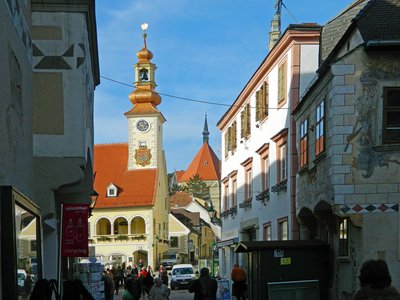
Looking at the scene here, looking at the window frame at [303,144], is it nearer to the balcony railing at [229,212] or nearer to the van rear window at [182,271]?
the balcony railing at [229,212]

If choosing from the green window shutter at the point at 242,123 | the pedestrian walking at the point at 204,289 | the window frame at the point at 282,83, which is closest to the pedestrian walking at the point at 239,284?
the window frame at the point at 282,83

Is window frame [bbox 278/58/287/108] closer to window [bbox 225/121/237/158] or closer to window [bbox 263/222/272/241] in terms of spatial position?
window [bbox 263/222/272/241]

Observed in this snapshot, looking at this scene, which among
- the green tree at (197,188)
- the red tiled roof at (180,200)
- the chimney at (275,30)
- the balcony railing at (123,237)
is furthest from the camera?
the green tree at (197,188)

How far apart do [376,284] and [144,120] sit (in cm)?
8020

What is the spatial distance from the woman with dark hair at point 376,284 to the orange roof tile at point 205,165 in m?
133

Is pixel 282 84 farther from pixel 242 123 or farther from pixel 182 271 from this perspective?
pixel 182 271

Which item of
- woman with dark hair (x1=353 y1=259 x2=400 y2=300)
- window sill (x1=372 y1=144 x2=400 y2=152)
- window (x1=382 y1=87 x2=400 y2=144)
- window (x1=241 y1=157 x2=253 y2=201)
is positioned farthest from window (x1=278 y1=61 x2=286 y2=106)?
woman with dark hair (x1=353 y1=259 x2=400 y2=300)

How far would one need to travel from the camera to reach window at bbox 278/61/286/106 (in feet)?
92.9

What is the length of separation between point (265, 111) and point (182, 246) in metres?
61.1

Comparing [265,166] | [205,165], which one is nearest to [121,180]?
[265,166]

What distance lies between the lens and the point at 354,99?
658 inches

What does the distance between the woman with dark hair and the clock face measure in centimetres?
7966

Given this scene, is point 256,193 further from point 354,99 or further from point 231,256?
point 354,99

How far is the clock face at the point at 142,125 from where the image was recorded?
282 feet
